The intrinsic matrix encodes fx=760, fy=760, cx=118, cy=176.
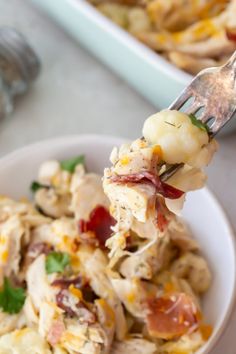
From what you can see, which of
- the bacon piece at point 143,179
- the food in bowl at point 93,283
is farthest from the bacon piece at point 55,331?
the bacon piece at point 143,179

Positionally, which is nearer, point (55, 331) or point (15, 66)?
point (55, 331)

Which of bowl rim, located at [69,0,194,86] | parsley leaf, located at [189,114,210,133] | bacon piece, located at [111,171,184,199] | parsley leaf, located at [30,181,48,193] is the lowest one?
parsley leaf, located at [30,181,48,193]

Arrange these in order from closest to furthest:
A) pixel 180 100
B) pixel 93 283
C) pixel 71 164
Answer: pixel 180 100 < pixel 93 283 < pixel 71 164

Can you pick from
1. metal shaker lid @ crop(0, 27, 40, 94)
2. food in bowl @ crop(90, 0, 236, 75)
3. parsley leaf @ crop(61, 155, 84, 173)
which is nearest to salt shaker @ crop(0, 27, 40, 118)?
metal shaker lid @ crop(0, 27, 40, 94)

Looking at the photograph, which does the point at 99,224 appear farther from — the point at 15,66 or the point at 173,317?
the point at 15,66

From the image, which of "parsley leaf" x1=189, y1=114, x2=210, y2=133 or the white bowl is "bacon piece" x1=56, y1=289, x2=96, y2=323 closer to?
the white bowl

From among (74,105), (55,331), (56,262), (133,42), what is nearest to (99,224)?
(56,262)

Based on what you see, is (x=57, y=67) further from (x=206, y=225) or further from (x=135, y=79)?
(x=206, y=225)
